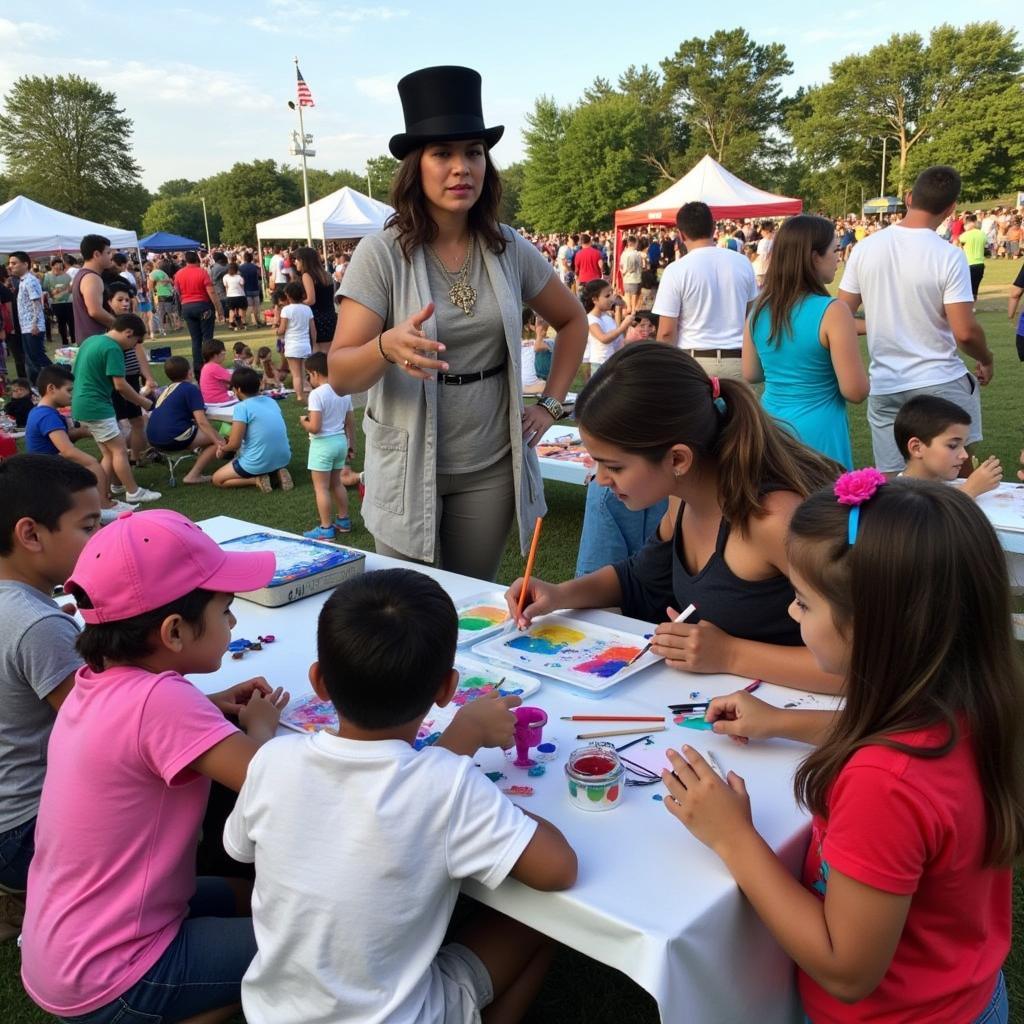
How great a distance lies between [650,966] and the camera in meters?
1.04

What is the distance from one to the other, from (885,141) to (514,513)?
193 ft

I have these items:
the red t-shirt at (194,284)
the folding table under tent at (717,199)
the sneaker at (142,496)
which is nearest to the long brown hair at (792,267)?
the sneaker at (142,496)

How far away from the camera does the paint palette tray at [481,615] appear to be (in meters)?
1.98

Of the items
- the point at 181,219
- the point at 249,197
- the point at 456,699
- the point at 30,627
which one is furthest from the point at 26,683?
the point at 181,219

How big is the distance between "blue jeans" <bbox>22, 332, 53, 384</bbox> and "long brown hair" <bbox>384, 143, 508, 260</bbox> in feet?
36.7

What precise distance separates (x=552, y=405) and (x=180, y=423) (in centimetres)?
510


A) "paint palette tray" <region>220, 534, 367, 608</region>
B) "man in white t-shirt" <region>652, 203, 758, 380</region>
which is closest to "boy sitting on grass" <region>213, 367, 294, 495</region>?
"man in white t-shirt" <region>652, 203, 758, 380</region>

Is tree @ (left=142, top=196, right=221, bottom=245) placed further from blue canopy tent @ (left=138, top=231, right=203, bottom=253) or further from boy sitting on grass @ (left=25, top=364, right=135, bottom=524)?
boy sitting on grass @ (left=25, top=364, right=135, bottom=524)

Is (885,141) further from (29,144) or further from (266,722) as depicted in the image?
(266,722)

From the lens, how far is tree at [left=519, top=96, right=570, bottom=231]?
50.0 metres

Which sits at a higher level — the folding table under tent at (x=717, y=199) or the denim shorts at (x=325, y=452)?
the folding table under tent at (x=717, y=199)

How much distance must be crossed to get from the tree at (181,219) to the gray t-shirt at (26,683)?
69.2 meters

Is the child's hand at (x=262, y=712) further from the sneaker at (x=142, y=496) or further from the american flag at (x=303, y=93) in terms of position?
the american flag at (x=303, y=93)

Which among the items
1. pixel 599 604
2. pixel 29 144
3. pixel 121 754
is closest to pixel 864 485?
pixel 599 604
